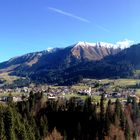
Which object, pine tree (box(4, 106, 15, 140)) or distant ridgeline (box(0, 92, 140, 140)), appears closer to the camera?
pine tree (box(4, 106, 15, 140))

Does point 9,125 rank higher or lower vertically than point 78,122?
higher

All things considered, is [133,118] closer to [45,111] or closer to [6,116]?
[45,111]

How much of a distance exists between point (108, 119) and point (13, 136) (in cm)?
6320

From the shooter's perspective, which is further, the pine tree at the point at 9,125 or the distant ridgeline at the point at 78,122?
the distant ridgeline at the point at 78,122

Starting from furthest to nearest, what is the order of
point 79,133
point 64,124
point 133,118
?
1. point 133,118
2. point 64,124
3. point 79,133

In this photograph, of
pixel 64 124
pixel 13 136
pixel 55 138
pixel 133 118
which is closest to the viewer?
pixel 13 136

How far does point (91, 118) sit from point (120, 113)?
512 inches

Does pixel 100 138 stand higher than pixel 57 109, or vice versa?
pixel 57 109

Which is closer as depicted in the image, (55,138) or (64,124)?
(55,138)

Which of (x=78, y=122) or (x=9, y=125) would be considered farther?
(x=78, y=122)

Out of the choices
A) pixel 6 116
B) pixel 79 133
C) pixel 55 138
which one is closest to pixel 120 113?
pixel 79 133

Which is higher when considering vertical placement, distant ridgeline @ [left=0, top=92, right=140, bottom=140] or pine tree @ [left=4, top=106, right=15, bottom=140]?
pine tree @ [left=4, top=106, right=15, bottom=140]

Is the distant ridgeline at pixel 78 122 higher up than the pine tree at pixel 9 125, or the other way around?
the pine tree at pixel 9 125

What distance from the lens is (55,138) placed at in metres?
137
